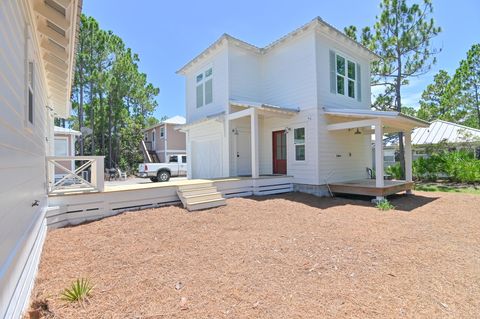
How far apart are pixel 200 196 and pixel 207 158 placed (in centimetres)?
534

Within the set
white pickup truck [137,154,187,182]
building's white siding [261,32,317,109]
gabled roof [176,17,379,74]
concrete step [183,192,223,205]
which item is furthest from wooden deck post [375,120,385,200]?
white pickup truck [137,154,187,182]

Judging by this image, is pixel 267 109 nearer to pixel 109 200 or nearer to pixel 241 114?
pixel 241 114

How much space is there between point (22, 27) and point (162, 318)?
4.21m

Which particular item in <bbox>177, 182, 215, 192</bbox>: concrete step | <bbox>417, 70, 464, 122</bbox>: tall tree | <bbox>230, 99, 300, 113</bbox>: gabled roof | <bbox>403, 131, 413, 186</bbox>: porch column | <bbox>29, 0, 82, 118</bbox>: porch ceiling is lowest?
<bbox>177, 182, 215, 192</bbox>: concrete step

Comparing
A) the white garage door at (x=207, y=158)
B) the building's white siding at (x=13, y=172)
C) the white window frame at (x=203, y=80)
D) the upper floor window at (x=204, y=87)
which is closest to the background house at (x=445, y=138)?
the white garage door at (x=207, y=158)

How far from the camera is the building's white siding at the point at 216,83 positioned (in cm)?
1149

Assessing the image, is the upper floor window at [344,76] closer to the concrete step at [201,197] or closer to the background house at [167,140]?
the concrete step at [201,197]

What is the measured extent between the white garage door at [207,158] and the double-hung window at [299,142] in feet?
11.4

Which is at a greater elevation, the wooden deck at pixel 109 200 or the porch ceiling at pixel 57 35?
the porch ceiling at pixel 57 35

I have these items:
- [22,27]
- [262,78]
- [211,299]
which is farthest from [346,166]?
[22,27]

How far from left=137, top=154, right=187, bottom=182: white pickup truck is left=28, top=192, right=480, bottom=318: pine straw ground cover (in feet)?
35.6

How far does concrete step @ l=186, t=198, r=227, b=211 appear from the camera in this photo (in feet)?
23.7

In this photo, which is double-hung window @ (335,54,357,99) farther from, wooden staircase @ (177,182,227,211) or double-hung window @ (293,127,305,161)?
wooden staircase @ (177,182,227,211)

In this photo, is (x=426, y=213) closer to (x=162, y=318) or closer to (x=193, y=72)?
(x=162, y=318)
